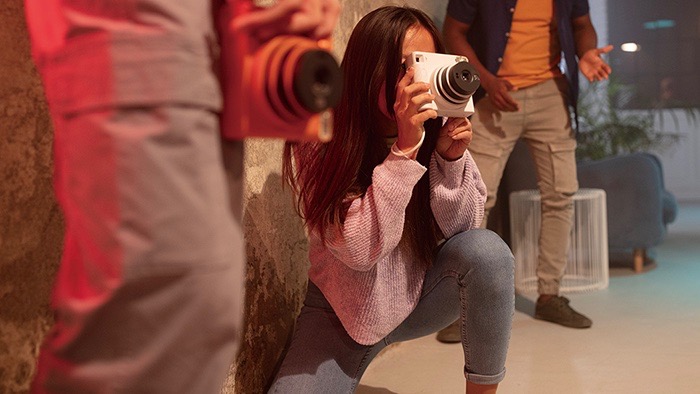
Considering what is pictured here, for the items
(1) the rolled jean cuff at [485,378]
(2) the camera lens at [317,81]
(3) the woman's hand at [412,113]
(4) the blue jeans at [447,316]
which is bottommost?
(1) the rolled jean cuff at [485,378]

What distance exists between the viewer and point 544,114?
2586 mm

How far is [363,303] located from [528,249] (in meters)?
1.86

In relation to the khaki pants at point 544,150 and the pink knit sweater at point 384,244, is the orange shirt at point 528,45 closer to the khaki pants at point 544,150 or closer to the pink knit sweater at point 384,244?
the khaki pants at point 544,150

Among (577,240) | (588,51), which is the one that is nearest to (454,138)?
(588,51)

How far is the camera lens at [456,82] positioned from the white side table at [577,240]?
1766mm

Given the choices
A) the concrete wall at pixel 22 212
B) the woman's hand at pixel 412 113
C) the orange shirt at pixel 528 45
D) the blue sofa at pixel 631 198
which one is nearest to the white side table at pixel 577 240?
the blue sofa at pixel 631 198

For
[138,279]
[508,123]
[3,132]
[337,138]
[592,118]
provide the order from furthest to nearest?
1. [592,118]
2. [508,123]
3. [337,138]
4. [3,132]
5. [138,279]

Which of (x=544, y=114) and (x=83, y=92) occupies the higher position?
(x=83, y=92)

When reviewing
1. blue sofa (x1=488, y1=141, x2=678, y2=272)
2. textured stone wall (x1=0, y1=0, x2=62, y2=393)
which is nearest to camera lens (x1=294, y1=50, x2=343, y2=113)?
textured stone wall (x1=0, y1=0, x2=62, y2=393)

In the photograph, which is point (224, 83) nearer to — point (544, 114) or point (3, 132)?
point (3, 132)

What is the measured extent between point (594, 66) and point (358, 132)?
1.26 meters

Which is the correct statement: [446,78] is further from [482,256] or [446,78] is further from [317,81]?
[317,81]

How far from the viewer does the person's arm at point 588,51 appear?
7.91 feet

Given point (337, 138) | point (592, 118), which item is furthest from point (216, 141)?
point (592, 118)
